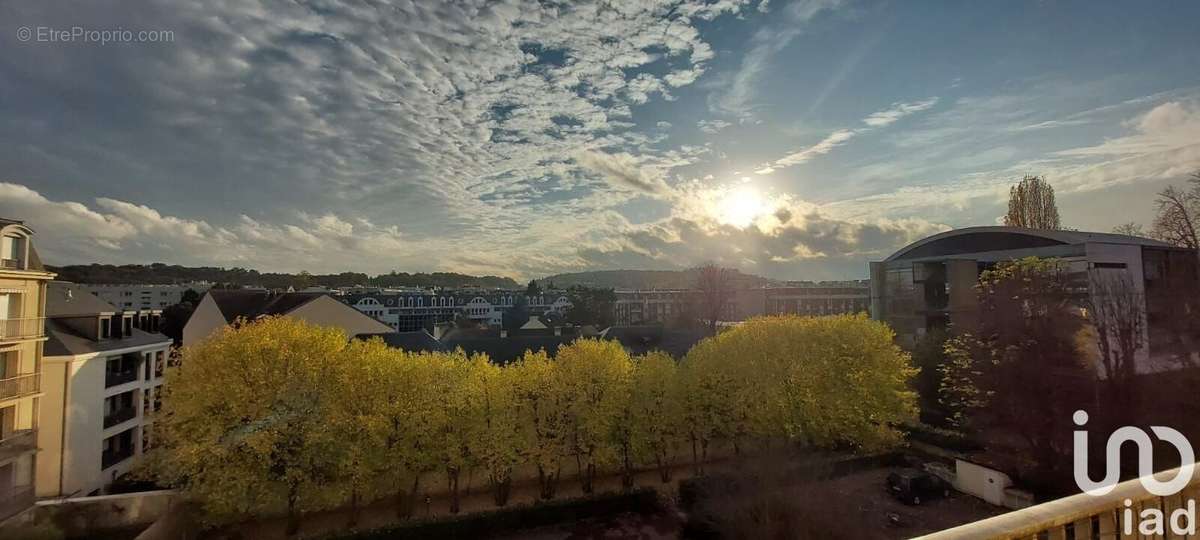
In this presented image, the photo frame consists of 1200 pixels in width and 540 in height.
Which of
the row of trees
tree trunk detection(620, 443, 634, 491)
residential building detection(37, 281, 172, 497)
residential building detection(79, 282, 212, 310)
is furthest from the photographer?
residential building detection(79, 282, 212, 310)

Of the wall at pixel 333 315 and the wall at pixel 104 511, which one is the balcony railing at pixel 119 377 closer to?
the wall at pixel 104 511

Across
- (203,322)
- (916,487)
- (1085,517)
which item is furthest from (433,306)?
(1085,517)

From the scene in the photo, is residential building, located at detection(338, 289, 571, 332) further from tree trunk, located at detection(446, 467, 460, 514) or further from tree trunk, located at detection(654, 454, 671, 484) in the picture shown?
tree trunk, located at detection(654, 454, 671, 484)

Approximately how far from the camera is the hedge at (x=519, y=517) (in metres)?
19.0

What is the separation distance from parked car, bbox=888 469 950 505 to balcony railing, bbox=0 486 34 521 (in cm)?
3236

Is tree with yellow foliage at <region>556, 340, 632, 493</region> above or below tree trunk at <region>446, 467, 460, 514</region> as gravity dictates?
above

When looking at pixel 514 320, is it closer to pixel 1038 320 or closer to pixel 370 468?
pixel 370 468

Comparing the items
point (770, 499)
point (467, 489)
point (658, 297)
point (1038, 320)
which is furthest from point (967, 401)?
point (658, 297)

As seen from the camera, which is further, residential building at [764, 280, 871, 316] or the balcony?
residential building at [764, 280, 871, 316]

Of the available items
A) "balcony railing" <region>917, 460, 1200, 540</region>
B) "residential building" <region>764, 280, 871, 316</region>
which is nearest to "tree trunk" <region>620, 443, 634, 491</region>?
"balcony railing" <region>917, 460, 1200, 540</region>

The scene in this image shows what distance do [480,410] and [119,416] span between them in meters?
18.4

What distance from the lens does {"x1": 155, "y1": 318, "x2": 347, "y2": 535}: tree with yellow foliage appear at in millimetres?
18359

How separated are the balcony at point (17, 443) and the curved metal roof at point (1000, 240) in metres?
52.7

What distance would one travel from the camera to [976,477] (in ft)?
68.8
